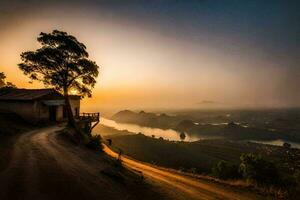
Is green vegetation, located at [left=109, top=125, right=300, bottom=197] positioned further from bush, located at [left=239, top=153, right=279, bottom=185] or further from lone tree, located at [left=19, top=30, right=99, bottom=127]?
lone tree, located at [left=19, top=30, right=99, bottom=127]

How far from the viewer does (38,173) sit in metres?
10.5

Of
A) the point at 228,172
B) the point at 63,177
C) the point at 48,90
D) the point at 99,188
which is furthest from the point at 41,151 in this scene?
the point at 228,172

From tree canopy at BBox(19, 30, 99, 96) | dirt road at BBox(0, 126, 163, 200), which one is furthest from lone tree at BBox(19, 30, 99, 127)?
dirt road at BBox(0, 126, 163, 200)

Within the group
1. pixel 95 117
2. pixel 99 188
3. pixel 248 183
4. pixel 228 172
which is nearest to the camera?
pixel 99 188

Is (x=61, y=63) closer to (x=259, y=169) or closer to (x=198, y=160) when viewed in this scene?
(x=259, y=169)

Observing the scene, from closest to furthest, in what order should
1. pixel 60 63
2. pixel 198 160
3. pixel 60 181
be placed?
pixel 60 181
pixel 60 63
pixel 198 160

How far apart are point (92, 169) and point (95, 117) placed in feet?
113

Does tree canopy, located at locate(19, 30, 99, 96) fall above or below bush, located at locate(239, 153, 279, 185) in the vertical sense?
above

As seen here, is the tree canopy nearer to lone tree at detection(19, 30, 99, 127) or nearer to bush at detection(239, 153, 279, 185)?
lone tree at detection(19, 30, 99, 127)

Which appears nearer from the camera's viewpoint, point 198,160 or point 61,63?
point 61,63

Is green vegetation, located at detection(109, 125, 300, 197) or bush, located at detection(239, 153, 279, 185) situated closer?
bush, located at detection(239, 153, 279, 185)

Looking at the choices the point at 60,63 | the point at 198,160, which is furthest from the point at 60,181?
the point at 198,160

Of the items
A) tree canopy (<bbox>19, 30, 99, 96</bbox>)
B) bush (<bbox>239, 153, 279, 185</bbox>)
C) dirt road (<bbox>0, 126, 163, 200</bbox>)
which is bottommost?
bush (<bbox>239, 153, 279, 185</bbox>)

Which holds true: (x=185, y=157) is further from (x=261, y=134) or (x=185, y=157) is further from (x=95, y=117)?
(x=261, y=134)
